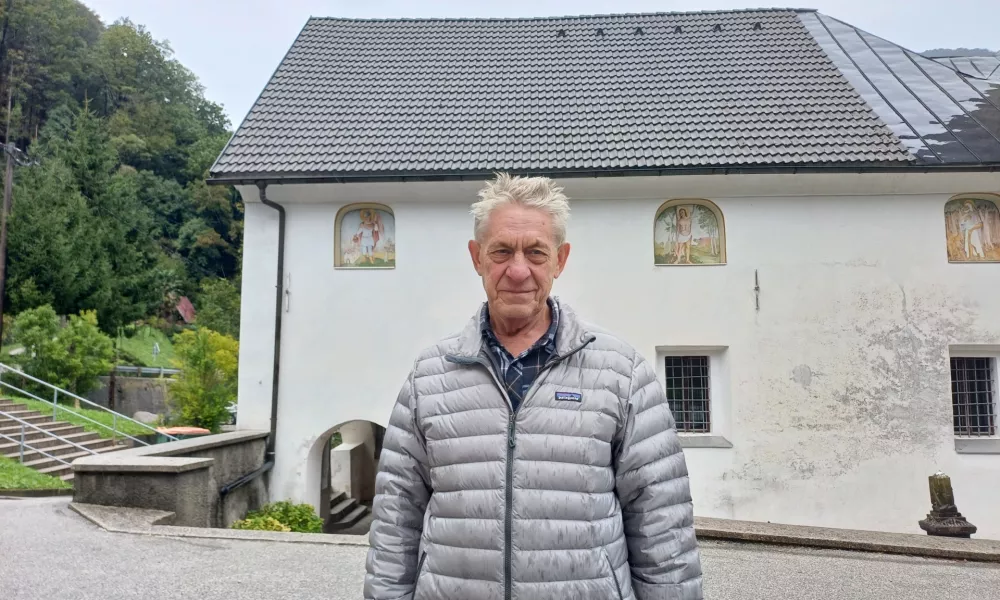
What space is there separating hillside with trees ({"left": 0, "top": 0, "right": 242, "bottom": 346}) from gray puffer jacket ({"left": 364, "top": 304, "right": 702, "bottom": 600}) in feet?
88.8

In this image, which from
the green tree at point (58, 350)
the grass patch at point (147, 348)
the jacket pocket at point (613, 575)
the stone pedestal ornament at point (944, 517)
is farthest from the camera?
the grass patch at point (147, 348)

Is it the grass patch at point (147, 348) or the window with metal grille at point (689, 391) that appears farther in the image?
the grass patch at point (147, 348)

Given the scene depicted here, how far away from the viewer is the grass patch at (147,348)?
107 ft

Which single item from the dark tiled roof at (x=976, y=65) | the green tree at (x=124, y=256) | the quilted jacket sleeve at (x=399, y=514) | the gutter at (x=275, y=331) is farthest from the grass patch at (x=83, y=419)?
the dark tiled roof at (x=976, y=65)

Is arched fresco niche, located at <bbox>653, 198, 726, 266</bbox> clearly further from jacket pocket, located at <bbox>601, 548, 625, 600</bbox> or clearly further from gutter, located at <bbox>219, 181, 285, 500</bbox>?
jacket pocket, located at <bbox>601, 548, 625, 600</bbox>

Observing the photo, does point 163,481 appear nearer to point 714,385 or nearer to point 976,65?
point 714,385

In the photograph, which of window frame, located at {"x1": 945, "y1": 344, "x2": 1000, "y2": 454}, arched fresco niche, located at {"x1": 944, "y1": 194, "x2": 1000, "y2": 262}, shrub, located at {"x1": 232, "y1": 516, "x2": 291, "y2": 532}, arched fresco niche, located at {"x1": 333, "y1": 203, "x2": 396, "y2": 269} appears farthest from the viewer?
arched fresco niche, located at {"x1": 333, "y1": 203, "x2": 396, "y2": 269}

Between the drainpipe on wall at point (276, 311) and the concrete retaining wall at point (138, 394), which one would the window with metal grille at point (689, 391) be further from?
the concrete retaining wall at point (138, 394)

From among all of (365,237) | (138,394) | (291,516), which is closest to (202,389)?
(291,516)

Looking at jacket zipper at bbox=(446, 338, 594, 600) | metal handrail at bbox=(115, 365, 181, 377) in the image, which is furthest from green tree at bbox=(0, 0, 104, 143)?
jacket zipper at bbox=(446, 338, 594, 600)

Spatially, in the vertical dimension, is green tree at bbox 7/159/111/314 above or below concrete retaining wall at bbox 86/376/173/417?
above

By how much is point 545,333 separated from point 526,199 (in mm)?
452

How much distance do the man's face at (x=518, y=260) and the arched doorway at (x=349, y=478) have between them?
869 cm

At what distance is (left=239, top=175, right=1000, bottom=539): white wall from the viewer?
9.51 m
